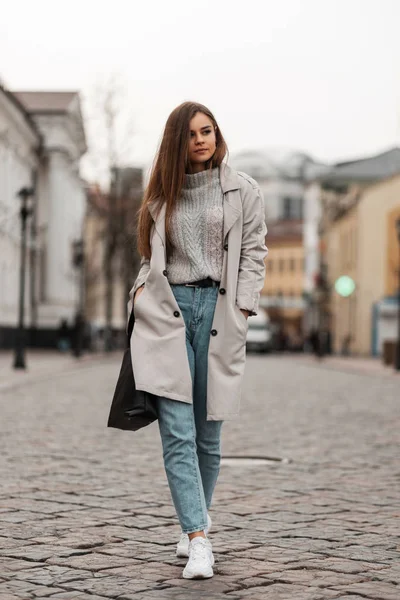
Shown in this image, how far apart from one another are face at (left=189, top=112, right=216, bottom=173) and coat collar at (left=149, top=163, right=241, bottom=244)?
3.6 inches

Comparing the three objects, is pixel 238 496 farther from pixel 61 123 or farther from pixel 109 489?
pixel 61 123

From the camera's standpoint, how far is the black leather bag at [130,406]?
5164 mm

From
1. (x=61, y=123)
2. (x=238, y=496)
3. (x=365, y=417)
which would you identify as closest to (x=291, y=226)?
(x=61, y=123)

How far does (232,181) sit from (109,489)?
3265 millimetres

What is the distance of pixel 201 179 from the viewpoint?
537 cm

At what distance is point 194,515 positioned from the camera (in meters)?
5.22

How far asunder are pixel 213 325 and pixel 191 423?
1.32 ft

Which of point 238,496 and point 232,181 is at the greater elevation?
point 232,181

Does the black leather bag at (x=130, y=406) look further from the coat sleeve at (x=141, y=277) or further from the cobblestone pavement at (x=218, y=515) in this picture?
the cobblestone pavement at (x=218, y=515)

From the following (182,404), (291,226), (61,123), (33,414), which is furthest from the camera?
(291,226)

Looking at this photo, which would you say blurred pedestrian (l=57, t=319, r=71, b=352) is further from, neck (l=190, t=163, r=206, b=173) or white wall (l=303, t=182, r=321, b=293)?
white wall (l=303, t=182, r=321, b=293)

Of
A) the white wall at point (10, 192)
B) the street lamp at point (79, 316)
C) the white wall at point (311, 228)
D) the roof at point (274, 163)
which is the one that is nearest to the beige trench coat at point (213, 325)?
the street lamp at point (79, 316)

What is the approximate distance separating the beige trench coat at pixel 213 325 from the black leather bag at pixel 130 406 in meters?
0.06

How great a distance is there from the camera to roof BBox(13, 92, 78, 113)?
61.5 meters
